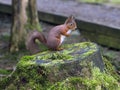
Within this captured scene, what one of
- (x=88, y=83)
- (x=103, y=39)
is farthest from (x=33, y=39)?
(x=103, y=39)

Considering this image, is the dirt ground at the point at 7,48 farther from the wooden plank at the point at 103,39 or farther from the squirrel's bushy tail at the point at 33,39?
the squirrel's bushy tail at the point at 33,39

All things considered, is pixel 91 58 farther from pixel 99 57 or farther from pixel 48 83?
pixel 48 83

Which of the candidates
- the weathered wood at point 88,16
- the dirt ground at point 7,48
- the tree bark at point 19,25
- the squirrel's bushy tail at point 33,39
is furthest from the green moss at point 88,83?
the weathered wood at point 88,16

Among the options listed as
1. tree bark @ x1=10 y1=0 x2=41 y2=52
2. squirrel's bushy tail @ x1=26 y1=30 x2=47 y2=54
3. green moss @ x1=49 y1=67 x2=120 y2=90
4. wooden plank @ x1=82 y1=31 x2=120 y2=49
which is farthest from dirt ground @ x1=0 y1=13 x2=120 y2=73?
green moss @ x1=49 y1=67 x2=120 y2=90

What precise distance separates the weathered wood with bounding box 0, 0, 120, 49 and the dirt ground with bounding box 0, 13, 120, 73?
0.16m

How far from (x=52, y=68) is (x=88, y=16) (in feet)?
13.5

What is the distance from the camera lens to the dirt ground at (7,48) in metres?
6.35

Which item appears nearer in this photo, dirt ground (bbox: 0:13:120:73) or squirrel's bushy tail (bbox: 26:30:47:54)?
squirrel's bushy tail (bbox: 26:30:47:54)

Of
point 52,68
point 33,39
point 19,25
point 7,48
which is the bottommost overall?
point 7,48

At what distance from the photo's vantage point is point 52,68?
168 inches

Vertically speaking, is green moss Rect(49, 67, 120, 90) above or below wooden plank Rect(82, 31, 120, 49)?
above

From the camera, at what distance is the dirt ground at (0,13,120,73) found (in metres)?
6.35

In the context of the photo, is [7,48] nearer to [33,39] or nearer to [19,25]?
[19,25]

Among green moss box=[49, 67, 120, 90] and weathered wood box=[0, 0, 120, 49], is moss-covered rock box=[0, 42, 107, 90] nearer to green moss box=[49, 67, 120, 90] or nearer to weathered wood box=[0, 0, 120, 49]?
green moss box=[49, 67, 120, 90]
